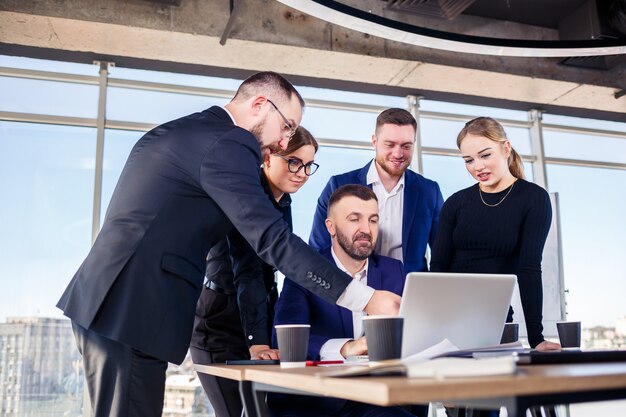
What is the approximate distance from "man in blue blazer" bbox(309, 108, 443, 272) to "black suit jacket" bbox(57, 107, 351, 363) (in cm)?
113

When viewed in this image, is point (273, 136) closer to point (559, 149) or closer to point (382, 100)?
→ point (382, 100)

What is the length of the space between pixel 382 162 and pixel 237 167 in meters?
1.48

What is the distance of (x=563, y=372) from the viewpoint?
3.11 feet

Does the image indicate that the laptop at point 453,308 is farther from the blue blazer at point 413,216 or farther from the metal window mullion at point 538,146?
the metal window mullion at point 538,146

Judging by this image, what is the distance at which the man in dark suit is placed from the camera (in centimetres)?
163

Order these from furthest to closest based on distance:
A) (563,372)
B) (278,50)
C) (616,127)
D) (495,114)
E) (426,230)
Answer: (616,127)
(495,114)
(278,50)
(426,230)
(563,372)

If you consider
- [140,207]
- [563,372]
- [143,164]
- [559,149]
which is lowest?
[563,372]

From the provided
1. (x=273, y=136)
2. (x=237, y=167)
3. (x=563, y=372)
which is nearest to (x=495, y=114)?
(x=273, y=136)

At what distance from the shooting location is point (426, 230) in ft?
9.89

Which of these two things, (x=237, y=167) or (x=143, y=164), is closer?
(x=237, y=167)

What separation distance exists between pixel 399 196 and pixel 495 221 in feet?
2.05

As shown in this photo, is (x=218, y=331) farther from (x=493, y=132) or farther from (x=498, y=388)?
(x=498, y=388)

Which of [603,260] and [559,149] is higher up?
[559,149]

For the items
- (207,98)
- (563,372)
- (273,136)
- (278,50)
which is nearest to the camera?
(563,372)
